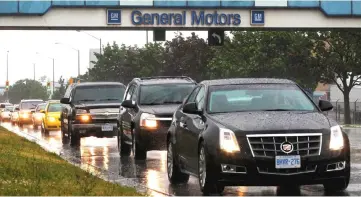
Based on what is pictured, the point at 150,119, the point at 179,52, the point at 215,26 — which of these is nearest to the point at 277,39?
the point at 215,26

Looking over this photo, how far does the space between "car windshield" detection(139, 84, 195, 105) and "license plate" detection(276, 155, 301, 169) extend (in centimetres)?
928

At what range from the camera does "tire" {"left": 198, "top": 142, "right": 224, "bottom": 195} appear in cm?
1260

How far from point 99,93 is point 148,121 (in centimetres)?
867

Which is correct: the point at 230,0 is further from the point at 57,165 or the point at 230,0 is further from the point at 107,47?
the point at 107,47

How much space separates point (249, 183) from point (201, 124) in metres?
1.48

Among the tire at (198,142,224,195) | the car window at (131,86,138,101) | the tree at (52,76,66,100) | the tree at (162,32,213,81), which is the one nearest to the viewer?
the tire at (198,142,224,195)

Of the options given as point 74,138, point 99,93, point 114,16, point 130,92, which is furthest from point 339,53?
point 130,92

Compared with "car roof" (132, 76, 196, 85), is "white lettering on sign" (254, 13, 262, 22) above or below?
above

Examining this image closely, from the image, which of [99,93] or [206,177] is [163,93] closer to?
[99,93]

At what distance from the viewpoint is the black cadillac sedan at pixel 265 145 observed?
1231cm

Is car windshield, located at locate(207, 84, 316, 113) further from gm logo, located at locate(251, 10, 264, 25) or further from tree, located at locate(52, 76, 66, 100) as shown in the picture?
tree, located at locate(52, 76, 66, 100)

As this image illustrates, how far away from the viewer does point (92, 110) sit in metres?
27.8

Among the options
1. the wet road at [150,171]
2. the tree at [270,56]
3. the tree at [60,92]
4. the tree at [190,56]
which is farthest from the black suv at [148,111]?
the tree at [60,92]

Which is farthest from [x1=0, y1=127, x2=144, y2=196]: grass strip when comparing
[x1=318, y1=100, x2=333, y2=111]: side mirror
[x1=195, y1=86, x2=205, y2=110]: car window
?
A: [x1=318, y1=100, x2=333, y2=111]: side mirror
